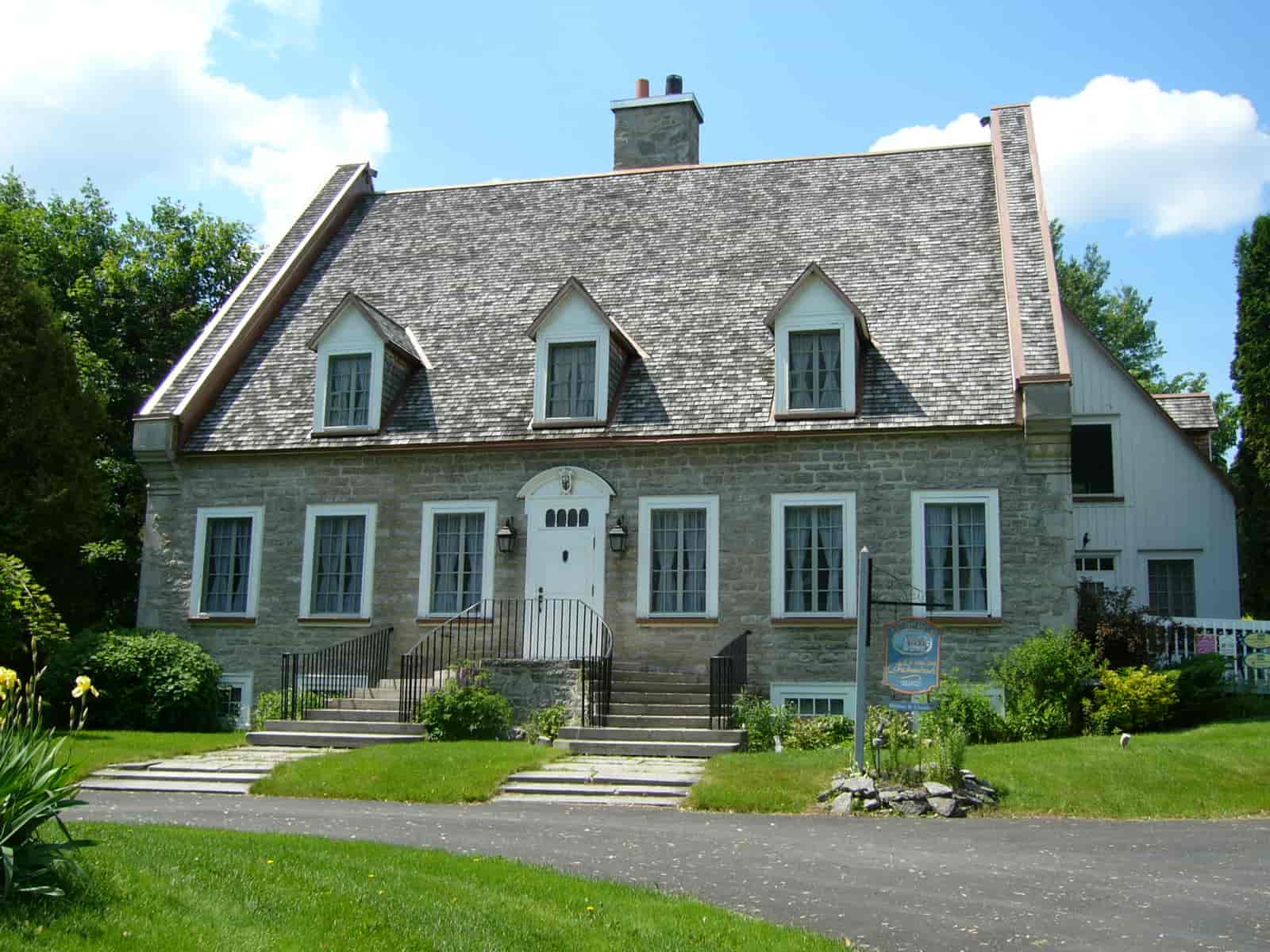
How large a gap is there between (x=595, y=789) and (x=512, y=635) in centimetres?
638

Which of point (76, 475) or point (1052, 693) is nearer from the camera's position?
point (1052, 693)

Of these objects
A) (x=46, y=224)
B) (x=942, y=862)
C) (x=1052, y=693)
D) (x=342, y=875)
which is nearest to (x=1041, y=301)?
(x=1052, y=693)

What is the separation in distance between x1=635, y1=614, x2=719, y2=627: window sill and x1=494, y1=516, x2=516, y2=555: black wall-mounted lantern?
246cm

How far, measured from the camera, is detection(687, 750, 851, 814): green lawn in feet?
44.8

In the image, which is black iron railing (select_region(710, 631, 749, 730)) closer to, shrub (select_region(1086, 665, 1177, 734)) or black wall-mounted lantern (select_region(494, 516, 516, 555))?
black wall-mounted lantern (select_region(494, 516, 516, 555))

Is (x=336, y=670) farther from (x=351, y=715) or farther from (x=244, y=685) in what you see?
(x=244, y=685)

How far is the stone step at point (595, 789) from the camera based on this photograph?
14.4 m

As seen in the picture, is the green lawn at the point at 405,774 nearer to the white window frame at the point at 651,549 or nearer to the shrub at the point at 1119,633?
the white window frame at the point at 651,549

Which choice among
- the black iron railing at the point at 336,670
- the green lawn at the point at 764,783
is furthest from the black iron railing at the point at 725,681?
the black iron railing at the point at 336,670

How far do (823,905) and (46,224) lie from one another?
32.3 m

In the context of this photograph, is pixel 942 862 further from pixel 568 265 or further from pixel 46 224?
pixel 46 224

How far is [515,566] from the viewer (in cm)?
2105

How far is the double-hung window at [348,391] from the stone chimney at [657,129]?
882 centimetres

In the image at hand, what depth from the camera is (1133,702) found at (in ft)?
56.7
